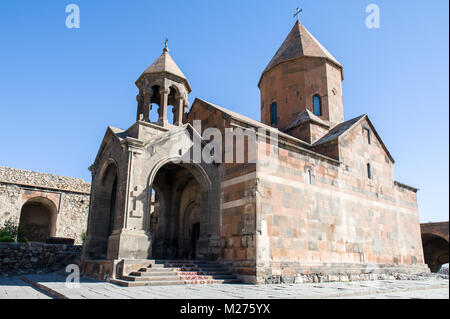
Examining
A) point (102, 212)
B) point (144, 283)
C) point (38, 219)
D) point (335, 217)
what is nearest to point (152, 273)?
point (144, 283)

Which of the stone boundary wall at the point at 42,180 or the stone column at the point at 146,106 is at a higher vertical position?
the stone column at the point at 146,106

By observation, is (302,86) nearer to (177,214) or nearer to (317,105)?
(317,105)

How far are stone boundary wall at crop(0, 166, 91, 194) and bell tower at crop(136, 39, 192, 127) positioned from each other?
33.6 ft

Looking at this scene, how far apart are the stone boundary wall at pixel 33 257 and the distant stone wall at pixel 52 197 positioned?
7.25 meters

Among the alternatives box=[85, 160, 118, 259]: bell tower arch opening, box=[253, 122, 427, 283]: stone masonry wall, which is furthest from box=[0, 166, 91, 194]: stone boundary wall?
box=[253, 122, 427, 283]: stone masonry wall

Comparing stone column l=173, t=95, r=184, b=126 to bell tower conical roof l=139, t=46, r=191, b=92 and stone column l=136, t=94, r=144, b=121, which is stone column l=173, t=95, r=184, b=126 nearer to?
bell tower conical roof l=139, t=46, r=191, b=92

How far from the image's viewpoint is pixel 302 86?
53.8 ft

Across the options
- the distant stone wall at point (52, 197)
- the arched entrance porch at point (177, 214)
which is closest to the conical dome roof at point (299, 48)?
the arched entrance porch at point (177, 214)

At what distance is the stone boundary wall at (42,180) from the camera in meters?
19.5

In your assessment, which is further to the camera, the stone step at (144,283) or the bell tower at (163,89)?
the bell tower at (163,89)

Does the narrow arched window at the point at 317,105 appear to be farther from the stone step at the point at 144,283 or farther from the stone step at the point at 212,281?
the stone step at the point at 144,283

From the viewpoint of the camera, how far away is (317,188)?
11.8 meters

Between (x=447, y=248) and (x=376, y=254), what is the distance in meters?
16.3
